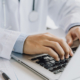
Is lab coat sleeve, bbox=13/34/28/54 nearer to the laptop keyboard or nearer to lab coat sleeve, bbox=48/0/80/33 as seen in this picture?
the laptop keyboard

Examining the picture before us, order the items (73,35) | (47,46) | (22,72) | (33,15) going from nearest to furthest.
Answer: (22,72) → (47,46) → (73,35) → (33,15)

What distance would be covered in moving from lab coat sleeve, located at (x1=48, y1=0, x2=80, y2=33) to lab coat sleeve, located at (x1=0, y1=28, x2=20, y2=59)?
0.39 metres

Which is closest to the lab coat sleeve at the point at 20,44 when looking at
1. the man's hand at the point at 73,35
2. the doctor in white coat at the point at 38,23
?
the doctor in white coat at the point at 38,23

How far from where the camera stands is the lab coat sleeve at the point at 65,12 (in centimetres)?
98

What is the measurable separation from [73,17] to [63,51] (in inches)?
17.7

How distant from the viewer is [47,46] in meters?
0.63

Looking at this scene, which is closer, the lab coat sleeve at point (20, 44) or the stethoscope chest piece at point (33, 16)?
the lab coat sleeve at point (20, 44)

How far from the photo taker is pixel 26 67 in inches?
22.1

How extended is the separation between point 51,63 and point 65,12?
634 mm

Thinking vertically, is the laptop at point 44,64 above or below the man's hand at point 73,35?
Answer: below

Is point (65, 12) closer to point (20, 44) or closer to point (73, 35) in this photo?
point (73, 35)

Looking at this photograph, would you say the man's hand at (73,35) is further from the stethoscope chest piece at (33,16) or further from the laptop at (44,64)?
the stethoscope chest piece at (33,16)

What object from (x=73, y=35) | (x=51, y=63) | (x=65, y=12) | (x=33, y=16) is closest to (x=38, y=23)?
(x=33, y=16)

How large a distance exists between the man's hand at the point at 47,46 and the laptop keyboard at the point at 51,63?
17 mm
